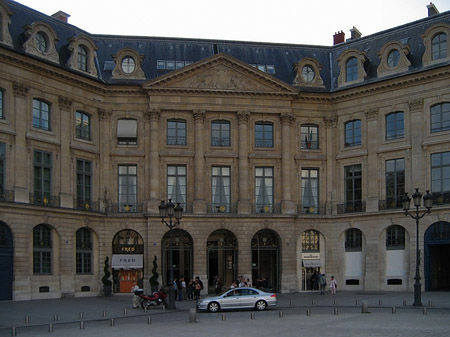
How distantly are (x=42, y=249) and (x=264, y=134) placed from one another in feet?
59.3

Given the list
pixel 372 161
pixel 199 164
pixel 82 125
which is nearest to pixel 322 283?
pixel 372 161

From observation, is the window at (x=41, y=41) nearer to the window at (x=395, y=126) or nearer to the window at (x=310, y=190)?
the window at (x=310, y=190)

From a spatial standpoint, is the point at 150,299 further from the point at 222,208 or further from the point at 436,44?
the point at 436,44

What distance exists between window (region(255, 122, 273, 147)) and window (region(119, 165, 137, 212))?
9.17 metres

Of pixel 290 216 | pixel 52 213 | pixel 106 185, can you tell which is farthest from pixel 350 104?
pixel 52 213

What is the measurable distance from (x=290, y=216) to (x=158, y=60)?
15213 mm

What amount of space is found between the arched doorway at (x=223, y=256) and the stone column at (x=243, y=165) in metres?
2.16

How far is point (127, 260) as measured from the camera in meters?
54.0

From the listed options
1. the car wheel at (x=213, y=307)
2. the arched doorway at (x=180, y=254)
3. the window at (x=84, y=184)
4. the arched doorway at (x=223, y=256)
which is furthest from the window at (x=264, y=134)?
the car wheel at (x=213, y=307)

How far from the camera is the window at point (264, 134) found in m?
56.8

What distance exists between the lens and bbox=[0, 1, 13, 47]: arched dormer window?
1841 inches

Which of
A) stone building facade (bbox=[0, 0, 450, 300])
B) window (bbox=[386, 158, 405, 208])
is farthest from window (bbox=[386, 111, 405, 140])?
window (bbox=[386, 158, 405, 208])

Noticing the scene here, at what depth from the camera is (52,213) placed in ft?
162

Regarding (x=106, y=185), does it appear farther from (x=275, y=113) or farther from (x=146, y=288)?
(x=275, y=113)
